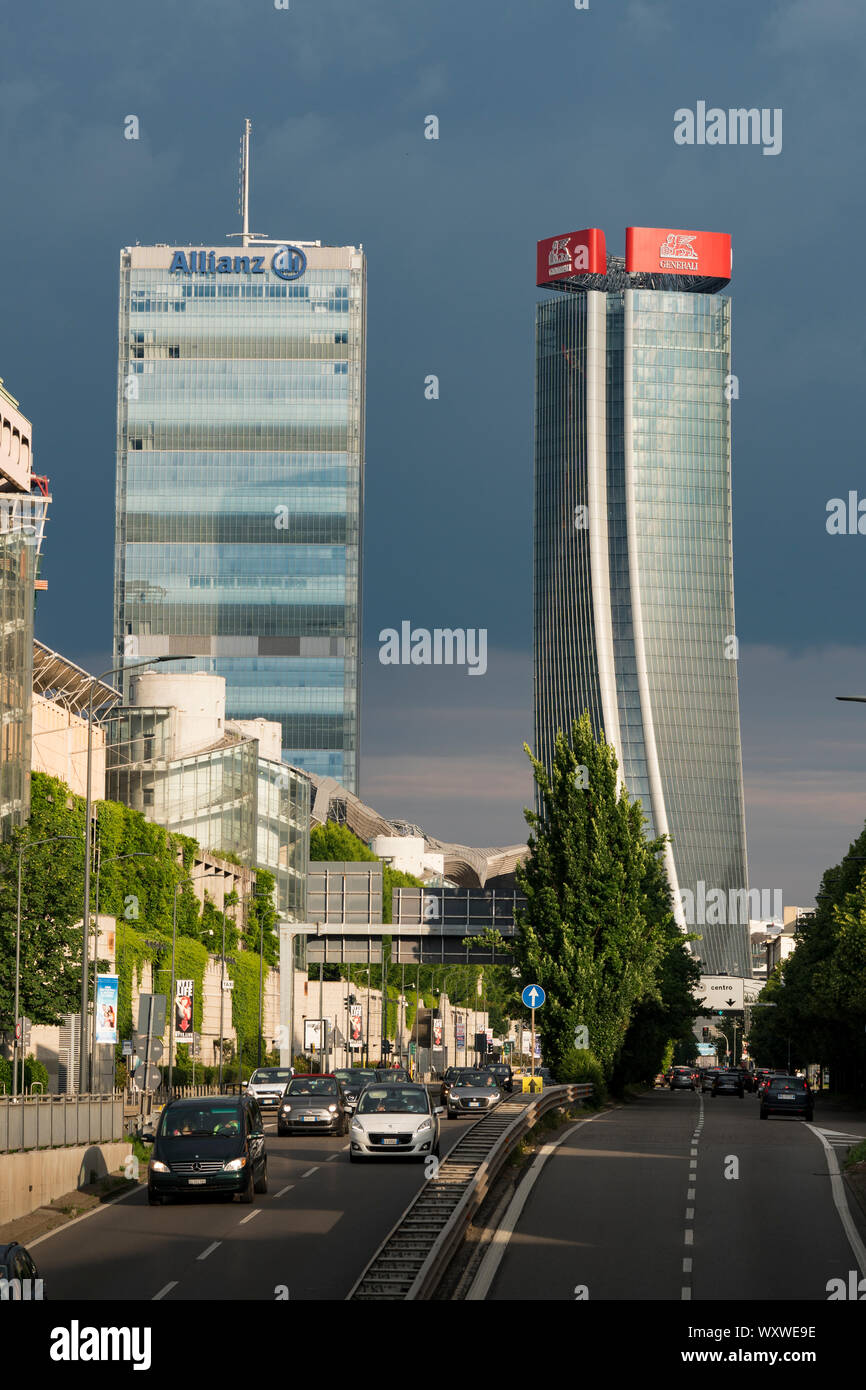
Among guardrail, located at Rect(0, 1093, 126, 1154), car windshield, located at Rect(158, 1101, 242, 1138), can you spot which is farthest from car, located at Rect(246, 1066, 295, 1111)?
car windshield, located at Rect(158, 1101, 242, 1138)

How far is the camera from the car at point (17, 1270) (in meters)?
15.8

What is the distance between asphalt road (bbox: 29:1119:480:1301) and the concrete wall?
1130 mm

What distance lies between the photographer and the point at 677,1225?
1143 inches

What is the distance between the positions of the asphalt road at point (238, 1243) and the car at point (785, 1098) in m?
30.2

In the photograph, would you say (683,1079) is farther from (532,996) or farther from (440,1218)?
(440,1218)

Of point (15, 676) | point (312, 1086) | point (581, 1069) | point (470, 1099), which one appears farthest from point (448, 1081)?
point (15, 676)

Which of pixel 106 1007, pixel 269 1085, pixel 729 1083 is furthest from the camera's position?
pixel 729 1083

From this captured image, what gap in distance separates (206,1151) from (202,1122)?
0.67 meters

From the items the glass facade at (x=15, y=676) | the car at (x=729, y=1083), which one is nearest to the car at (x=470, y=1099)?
the glass facade at (x=15, y=676)

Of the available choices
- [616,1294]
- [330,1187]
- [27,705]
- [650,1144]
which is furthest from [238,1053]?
[616,1294]

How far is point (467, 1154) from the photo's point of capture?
34.1m

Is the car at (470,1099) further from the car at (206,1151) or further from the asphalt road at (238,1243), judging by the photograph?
the car at (206,1151)

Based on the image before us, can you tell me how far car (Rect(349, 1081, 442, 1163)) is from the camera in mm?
40906
